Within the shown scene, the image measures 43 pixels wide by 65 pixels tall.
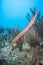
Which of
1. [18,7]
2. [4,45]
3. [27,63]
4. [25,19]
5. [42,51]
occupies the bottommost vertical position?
[27,63]

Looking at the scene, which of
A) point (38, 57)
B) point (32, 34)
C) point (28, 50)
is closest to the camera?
point (38, 57)

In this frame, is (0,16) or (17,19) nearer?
(17,19)

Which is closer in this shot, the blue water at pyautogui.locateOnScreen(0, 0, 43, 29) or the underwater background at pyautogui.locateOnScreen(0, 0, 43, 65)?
the underwater background at pyautogui.locateOnScreen(0, 0, 43, 65)

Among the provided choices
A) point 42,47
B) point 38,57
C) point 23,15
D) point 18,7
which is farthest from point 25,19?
point 38,57

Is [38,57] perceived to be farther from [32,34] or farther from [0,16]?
[0,16]

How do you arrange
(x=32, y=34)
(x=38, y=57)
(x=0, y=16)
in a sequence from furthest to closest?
(x=0, y=16)
(x=32, y=34)
(x=38, y=57)

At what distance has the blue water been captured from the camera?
5282 mm

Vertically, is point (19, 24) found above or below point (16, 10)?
below

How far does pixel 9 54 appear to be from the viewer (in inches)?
156

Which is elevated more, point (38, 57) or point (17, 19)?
point (17, 19)

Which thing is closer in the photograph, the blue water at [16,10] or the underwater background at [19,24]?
the underwater background at [19,24]

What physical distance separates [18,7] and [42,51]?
279 cm

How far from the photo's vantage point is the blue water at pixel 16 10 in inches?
208

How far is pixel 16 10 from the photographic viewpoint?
562 centimetres
